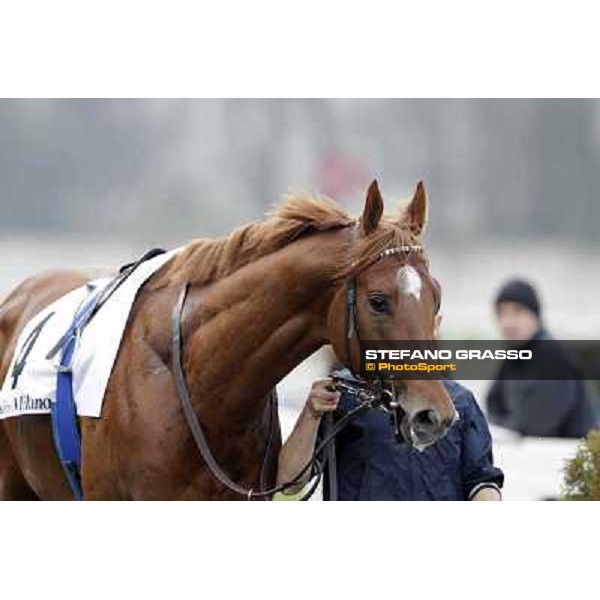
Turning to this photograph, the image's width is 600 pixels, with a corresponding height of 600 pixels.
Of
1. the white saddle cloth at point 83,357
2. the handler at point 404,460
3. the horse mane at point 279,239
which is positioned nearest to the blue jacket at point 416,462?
the handler at point 404,460

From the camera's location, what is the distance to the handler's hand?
9.51ft

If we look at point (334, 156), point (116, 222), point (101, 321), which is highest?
point (334, 156)

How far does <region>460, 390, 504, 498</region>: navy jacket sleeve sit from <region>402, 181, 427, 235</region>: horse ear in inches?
21.7

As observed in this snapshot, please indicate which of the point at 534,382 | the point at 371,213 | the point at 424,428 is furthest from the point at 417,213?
the point at 534,382

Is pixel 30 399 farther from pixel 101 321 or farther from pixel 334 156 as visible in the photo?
pixel 334 156

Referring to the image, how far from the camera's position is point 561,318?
4.28 m

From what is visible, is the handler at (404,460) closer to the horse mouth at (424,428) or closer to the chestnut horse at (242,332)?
the chestnut horse at (242,332)

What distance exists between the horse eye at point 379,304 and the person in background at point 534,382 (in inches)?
52.7

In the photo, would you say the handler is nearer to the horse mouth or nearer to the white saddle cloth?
the horse mouth

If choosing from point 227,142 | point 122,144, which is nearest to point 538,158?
point 227,142

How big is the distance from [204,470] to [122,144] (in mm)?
2017

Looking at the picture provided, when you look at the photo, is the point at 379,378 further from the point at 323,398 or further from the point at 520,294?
the point at 520,294

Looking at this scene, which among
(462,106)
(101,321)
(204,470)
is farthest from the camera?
(462,106)

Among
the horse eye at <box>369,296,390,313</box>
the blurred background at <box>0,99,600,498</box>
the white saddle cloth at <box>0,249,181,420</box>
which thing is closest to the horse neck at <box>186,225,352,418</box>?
the horse eye at <box>369,296,390,313</box>
